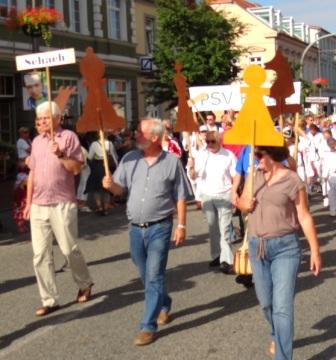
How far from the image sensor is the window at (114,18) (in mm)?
29719

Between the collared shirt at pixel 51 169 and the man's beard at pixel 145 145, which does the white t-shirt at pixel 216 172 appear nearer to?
the collared shirt at pixel 51 169

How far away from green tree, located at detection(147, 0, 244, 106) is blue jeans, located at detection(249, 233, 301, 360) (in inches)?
808

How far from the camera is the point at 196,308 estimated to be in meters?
7.03

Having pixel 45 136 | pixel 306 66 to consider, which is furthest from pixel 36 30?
pixel 306 66

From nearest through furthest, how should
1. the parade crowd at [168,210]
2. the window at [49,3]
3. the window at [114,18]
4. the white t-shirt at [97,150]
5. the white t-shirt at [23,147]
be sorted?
1. the parade crowd at [168,210]
2. the white t-shirt at [23,147]
3. the white t-shirt at [97,150]
4. the window at [49,3]
5. the window at [114,18]

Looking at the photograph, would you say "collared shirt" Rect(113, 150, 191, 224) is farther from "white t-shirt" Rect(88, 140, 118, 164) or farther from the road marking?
"white t-shirt" Rect(88, 140, 118, 164)

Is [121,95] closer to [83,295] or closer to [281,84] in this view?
[281,84]

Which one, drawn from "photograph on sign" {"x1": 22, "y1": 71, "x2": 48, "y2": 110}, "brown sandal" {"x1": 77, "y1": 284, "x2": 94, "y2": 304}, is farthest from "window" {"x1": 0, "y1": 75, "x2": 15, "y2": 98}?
"brown sandal" {"x1": 77, "y1": 284, "x2": 94, "y2": 304}

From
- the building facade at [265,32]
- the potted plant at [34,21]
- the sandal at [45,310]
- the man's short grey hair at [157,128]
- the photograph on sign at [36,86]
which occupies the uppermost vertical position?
the building facade at [265,32]

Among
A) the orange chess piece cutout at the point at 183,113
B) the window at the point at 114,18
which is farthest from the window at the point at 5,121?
the orange chess piece cutout at the point at 183,113

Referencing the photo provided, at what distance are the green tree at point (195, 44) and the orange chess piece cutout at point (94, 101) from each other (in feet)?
62.1

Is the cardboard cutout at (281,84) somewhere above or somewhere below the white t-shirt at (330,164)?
above

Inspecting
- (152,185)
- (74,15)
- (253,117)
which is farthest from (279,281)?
A: (74,15)

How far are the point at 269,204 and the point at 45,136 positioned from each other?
2.60m
